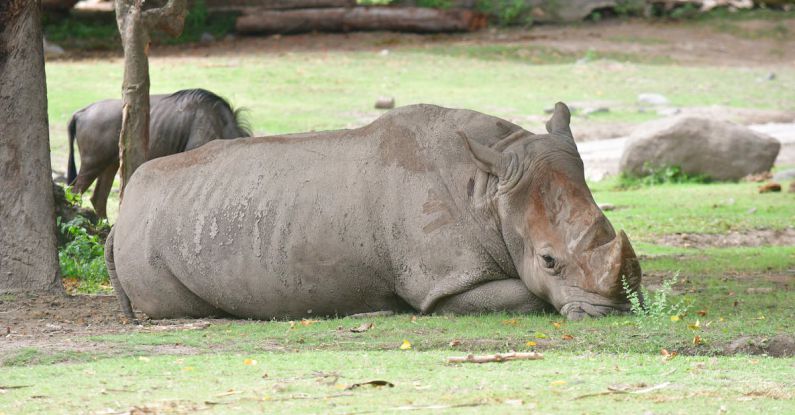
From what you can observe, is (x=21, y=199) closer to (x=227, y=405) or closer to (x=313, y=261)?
(x=313, y=261)

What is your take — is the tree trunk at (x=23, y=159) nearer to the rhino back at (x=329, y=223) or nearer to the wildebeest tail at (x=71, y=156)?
the rhino back at (x=329, y=223)

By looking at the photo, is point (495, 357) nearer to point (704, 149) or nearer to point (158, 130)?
point (158, 130)

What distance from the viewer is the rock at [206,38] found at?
1156 inches

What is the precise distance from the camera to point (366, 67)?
85.0 ft

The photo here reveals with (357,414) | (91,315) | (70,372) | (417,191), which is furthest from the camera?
(91,315)

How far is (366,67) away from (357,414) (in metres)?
20.6

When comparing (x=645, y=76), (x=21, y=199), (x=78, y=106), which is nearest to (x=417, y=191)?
(x=21, y=199)

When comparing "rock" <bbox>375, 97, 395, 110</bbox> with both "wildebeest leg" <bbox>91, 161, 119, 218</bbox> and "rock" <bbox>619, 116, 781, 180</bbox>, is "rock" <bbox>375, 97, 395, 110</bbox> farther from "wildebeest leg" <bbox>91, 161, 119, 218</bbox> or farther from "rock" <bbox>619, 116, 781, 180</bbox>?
"wildebeest leg" <bbox>91, 161, 119, 218</bbox>

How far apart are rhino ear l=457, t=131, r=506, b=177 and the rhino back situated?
14 centimetres

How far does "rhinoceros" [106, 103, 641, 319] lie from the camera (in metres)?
8.65

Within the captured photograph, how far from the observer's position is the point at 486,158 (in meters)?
8.91

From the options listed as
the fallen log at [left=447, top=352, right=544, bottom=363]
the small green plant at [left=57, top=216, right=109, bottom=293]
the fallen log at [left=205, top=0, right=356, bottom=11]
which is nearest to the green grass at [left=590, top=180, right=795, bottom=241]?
the small green plant at [left=57, top=216, right=109, bottom=293]

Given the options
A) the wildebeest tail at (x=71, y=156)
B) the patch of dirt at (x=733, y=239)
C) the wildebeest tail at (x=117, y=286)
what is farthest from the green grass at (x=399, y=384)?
the wildebeest tail at (x=71, y=156)

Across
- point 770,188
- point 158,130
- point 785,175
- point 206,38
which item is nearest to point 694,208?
point 770,188
